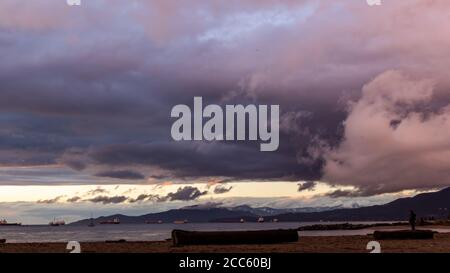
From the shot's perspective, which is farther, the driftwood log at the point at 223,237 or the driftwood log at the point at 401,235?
the driftwood log at the point at 401,235

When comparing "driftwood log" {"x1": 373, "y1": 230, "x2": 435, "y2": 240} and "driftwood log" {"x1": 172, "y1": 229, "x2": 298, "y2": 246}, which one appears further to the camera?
"driftwood log" {"x1": 373, "y1": 230, "x2": 435, "y2": 240}

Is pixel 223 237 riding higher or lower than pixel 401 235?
higher

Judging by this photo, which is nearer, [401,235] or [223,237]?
[223,237]
